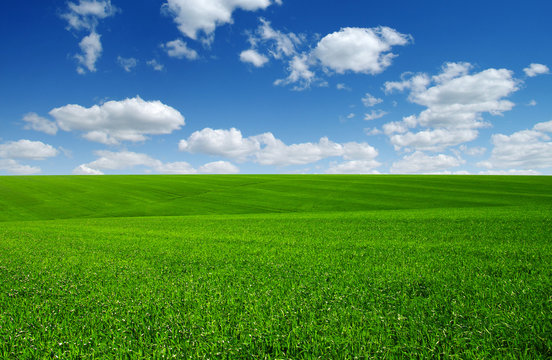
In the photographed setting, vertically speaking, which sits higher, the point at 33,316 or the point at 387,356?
the point at 387,356

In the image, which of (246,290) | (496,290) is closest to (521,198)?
(496,290)

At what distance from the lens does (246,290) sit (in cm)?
566

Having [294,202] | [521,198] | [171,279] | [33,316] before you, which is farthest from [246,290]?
[521,198]

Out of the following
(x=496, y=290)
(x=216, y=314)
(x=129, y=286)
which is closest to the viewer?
(x=216, y=314)

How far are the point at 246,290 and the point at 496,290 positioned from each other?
14.9ft

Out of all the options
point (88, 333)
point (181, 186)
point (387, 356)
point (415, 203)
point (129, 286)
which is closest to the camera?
point (387, 356)

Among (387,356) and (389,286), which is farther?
(389,286)

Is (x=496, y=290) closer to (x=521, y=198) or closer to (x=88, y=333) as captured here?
(x=88, y=333)

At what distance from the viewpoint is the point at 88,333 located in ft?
13.7

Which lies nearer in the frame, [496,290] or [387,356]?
[387,356]

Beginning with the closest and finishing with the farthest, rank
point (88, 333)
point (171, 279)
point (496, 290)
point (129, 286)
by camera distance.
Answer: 1. point (88, 333)
2. point (496, 290)
3. point (129, 286)
4. point (171, 279)

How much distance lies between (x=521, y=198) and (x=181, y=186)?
58838 millimetres

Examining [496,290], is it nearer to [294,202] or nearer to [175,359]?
[175,359]

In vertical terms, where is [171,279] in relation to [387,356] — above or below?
below
